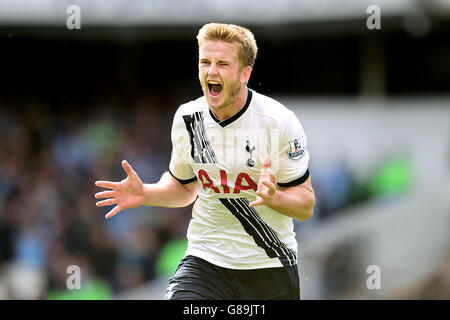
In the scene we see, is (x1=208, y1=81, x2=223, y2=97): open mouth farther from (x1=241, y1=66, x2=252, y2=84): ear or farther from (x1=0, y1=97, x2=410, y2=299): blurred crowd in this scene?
(x1=0, y1=97, x2=410, y2=299): blurred crowd

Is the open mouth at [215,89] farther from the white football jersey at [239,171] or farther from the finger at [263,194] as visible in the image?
the finger at [263,194]

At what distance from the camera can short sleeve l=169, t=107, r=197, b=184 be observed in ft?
19.6

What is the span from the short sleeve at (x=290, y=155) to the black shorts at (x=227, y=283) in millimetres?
709

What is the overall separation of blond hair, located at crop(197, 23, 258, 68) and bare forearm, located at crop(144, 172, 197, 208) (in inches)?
41.9

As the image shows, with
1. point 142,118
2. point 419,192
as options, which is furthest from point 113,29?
point 419,192

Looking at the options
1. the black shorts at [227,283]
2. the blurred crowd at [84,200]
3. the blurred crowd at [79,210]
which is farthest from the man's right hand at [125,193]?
the blurred crowd at [79,210]

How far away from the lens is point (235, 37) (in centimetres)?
572

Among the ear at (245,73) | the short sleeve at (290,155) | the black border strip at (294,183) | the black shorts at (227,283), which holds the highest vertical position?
the ear at (245,73)

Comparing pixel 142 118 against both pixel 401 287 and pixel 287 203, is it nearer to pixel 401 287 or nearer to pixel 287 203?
pixel 401 287

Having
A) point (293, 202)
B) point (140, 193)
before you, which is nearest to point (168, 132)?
point (140, 193)

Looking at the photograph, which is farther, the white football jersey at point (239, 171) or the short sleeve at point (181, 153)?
the short sleeve at point (181, 153)

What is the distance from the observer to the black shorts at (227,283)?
18.9ft

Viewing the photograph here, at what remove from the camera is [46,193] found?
1544 centimetres

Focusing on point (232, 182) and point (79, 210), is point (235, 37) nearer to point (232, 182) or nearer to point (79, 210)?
point (232, 182)
